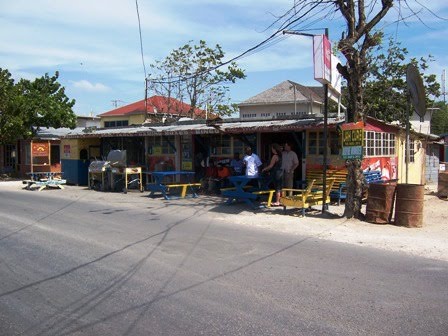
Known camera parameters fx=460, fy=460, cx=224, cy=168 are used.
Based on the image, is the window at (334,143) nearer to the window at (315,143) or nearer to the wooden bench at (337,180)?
the window at (315,143)

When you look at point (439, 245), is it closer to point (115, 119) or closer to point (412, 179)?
point (412, 179)

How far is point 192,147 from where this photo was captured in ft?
59.4

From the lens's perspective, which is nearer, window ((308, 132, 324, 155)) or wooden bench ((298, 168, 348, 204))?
wooden bench ((298, 168, 348, 204))

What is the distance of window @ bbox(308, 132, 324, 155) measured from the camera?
14445 mm

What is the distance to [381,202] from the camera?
393 inches

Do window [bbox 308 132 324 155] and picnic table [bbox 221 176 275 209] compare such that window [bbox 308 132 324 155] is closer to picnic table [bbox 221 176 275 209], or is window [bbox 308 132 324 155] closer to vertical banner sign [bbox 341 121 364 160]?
picnic table [bbox 221 176 275 209]

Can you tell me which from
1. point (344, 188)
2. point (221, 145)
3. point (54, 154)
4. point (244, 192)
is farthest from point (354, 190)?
point (54, 154)

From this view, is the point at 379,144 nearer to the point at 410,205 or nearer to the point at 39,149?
the point at 410,205

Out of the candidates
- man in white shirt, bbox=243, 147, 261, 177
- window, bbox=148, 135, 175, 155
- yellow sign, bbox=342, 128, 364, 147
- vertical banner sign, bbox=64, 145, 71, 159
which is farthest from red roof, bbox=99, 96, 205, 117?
yellow sign, bbox=342, 128, 364, 147

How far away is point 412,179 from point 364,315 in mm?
16977

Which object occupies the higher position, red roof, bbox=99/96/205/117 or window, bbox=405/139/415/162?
red roof, bbox=99/96/205/117

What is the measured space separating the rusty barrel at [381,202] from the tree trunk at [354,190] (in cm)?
43

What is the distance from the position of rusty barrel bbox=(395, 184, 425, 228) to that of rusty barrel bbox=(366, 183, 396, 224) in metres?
0.25

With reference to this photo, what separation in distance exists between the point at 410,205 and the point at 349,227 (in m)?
1.33
